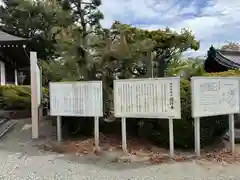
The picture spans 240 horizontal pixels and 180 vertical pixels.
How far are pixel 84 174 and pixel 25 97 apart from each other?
8396 mm

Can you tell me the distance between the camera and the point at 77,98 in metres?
7.27

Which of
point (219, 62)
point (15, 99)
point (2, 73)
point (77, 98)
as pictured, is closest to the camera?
point (77, 98)

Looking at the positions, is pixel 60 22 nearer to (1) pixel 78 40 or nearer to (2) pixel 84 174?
(1) pixel 78 40

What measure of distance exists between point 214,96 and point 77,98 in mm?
3063

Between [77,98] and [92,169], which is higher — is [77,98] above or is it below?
above

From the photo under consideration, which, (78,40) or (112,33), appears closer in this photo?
(78,40)

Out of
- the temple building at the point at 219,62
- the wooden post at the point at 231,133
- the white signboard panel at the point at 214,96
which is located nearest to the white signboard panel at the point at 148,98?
the white signboard panel at the point at 214,96

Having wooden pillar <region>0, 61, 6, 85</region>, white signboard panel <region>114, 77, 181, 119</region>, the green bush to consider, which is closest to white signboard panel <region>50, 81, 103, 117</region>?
white signboard panel <region>114, 77, 181, 119</region>

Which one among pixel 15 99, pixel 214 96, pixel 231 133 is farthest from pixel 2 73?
pixel 231 133

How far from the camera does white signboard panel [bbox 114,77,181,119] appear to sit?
6.25m

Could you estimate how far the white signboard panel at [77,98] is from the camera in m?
7.02

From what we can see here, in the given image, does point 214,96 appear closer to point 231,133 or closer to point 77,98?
point 231,133

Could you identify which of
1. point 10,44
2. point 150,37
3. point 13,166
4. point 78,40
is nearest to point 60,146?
point 13,166

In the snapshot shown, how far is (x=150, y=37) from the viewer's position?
9.74 m
